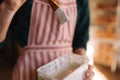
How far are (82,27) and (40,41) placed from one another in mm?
236

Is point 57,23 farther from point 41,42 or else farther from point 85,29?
point 85,29

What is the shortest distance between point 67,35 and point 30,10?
176 mm

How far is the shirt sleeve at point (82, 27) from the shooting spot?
86cm

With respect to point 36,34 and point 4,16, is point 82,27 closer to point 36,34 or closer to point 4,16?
point 36,34

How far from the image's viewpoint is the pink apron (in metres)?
0.71

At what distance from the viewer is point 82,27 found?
0.90 metres

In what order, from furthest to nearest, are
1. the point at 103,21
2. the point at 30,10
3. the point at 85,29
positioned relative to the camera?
1. the point at 103,21
2. the point at 85,29
3. the point at 30,10

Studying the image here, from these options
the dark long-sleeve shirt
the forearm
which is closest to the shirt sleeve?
the dark long-sleeve shirt

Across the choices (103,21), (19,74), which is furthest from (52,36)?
(103,21)

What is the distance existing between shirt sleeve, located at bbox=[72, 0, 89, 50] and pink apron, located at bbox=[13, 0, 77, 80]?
116 millimetres

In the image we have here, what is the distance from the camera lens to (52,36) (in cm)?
75

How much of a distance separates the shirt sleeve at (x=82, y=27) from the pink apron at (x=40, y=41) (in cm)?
12

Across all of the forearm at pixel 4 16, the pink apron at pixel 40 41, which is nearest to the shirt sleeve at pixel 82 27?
the pink apron at pixel 40 41

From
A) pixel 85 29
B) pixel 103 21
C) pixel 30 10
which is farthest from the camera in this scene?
→ pixel 103 21
